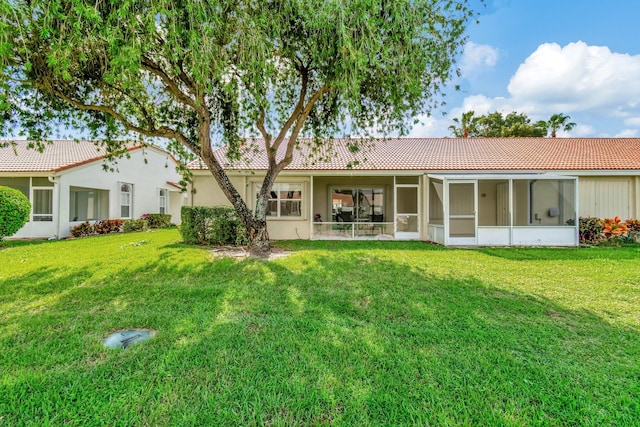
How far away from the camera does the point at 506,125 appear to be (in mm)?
28938

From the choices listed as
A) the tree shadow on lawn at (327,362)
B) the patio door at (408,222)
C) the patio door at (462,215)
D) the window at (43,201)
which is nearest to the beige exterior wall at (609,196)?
the patio door at (462,215)

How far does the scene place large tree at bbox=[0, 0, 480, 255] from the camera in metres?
5.20

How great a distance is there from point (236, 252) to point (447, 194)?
8300 millimetres

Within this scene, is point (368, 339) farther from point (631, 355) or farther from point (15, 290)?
point (15, 290)

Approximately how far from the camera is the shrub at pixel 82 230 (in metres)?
14.1

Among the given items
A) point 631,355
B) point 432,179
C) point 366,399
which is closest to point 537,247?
point 432,179

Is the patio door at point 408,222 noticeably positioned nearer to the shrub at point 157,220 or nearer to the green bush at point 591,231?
the green bush at point 591,231

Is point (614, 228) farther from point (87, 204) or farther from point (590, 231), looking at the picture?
point (87, 204)

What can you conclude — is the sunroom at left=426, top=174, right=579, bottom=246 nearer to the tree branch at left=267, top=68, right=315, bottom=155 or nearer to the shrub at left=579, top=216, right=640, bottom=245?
the shrub at left=579, top=216, right=640, bottom=245

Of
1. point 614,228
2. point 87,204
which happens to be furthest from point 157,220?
point 614,228

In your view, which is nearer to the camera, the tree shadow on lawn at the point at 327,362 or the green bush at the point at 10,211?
the tree shadow on lawn at the point at 327,362

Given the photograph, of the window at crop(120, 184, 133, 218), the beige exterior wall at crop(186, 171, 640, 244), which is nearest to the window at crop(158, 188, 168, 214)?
the window at crop(120, 184, 133, 218)

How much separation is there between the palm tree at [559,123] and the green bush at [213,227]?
30605 millimetres

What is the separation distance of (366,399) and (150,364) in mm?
2295
